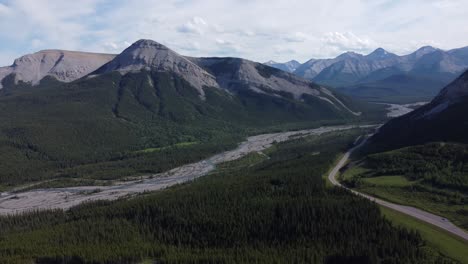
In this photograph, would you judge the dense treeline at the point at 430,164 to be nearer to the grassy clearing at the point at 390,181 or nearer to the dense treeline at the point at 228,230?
the grassy clearing at the point at 390,181

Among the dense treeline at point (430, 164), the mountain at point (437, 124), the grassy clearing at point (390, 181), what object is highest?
the mountain at point (437, 124)

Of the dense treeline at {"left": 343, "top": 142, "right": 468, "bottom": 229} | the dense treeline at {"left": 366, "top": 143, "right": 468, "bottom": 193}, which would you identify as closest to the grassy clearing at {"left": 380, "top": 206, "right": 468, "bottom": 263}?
the dense treeline at {"left": 343, "top": 142, "right": 468, "bottom": 229}

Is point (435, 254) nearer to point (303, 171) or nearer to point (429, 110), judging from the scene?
point (303, 171)

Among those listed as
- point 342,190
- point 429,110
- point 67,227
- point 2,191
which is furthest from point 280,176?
point 2,191

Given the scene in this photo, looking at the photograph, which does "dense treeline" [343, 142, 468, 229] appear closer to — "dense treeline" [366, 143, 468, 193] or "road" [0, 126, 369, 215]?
"dense treeline" [366, 143, 468, 193]

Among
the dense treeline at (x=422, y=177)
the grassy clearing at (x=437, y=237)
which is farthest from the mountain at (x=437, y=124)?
the grassy clearing at (x=437, y=237)

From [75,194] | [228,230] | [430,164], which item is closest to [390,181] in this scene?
[430,164]
